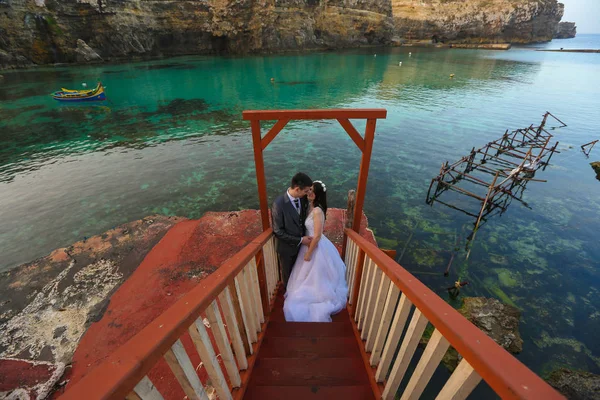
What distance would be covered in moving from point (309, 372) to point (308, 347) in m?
0.50

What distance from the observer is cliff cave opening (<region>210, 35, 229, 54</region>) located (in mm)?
69500

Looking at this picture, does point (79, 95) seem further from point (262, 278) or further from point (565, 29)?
point (565, 29)

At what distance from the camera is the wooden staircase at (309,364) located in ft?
9.56

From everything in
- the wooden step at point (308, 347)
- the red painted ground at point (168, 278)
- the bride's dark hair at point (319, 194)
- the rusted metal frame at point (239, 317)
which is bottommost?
the red painted ground at point (168, 278)

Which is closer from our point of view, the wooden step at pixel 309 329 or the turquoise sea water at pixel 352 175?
the wooden step at pixel 309 329

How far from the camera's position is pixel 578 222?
1202cm

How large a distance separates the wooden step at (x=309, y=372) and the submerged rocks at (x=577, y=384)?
577 cm

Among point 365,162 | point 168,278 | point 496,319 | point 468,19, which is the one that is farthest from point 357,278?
point 468,19

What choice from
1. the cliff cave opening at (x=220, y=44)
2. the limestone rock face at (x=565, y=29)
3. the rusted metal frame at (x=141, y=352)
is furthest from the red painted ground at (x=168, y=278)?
the limestone rock face at (x=565, y=29)

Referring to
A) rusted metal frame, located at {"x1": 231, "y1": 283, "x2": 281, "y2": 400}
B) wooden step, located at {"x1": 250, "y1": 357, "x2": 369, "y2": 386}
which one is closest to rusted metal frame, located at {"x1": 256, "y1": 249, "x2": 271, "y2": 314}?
rusted metal frame, located at {"x1": 231, "y1": 283, "x2": 281, "y2": 400}

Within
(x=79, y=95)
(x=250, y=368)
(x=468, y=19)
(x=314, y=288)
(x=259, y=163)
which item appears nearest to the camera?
(x=250, y=368)

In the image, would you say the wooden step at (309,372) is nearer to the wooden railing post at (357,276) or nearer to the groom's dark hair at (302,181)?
the wooden railing post at (357,276)

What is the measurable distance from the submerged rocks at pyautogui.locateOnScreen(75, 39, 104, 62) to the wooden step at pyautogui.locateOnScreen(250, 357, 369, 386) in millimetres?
74660

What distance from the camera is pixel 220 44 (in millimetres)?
71125
